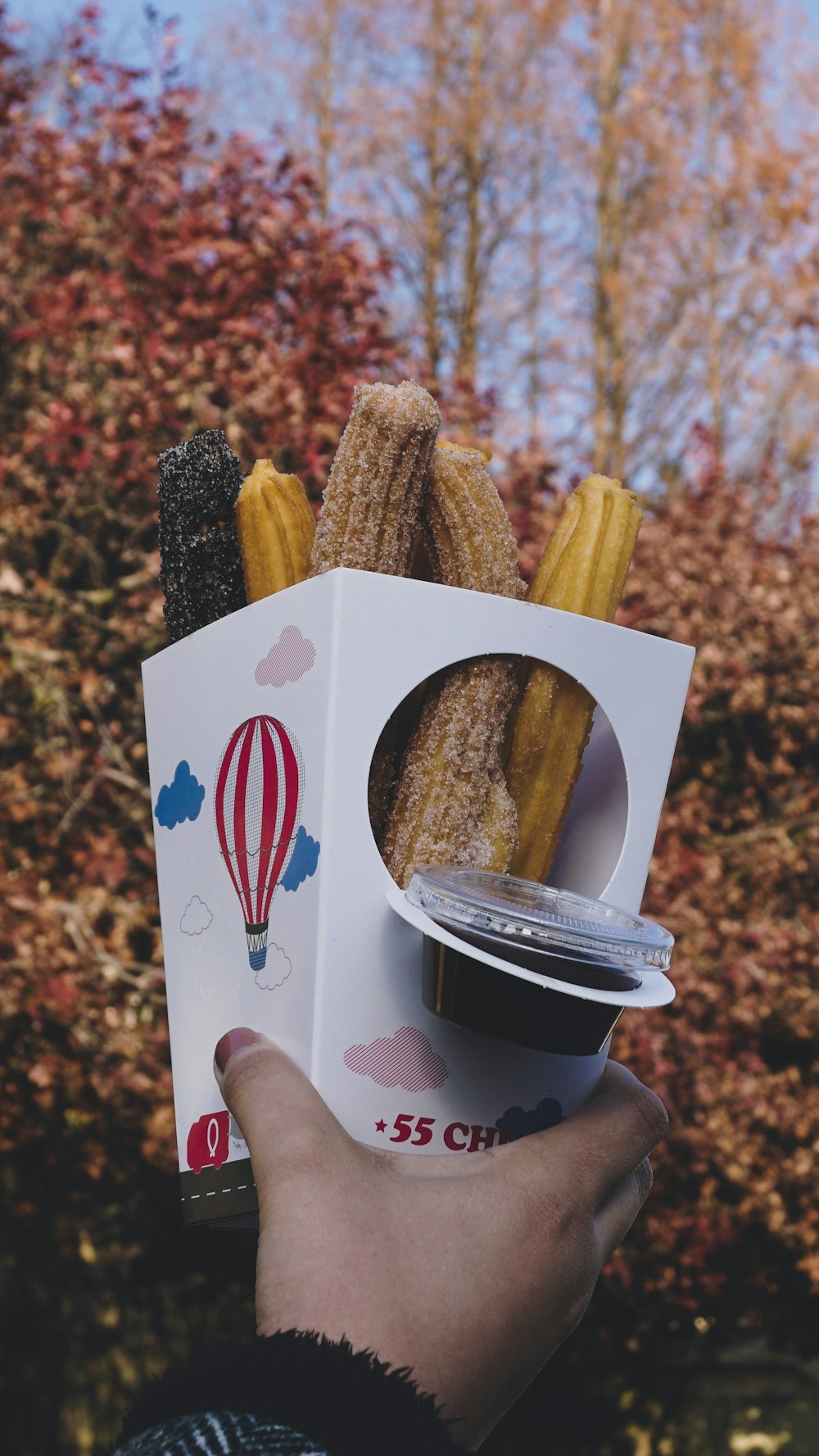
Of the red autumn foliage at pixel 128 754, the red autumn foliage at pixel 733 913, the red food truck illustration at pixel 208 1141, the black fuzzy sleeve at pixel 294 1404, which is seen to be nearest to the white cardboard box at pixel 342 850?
the red food truck illustration at pixel 208 1141

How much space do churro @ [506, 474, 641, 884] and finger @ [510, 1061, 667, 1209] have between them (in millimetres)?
208

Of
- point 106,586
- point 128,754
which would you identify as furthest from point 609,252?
point 128,754

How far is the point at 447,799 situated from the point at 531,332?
657 cm

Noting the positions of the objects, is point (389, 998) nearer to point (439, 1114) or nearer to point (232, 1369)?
point (439, 1114)

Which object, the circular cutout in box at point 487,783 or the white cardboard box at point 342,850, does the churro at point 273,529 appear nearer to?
the white cardboard box at point 342,850

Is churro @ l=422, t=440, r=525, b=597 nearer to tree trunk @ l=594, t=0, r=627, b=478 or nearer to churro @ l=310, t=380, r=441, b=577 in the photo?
churro @ l=310, t=380, r=441, b=577

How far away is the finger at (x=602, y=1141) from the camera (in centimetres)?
86

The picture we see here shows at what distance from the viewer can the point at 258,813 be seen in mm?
951

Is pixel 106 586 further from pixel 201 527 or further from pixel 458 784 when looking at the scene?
pixel 458 784

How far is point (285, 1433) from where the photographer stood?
620 mm

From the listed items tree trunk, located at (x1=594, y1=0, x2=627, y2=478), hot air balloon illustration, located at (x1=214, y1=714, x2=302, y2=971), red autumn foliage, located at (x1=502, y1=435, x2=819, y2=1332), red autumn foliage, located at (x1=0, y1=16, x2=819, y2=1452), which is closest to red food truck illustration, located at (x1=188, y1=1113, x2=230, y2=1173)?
hot air balloon illustration, located at (x1=214, y1=714, x2=302, y2=971)

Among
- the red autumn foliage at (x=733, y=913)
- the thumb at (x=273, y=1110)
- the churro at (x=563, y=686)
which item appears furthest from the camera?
the red autumn foliage at (x=733, y=913)

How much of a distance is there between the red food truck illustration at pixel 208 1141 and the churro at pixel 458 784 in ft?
0.88

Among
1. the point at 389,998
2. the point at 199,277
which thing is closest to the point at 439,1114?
the point at 389,998
